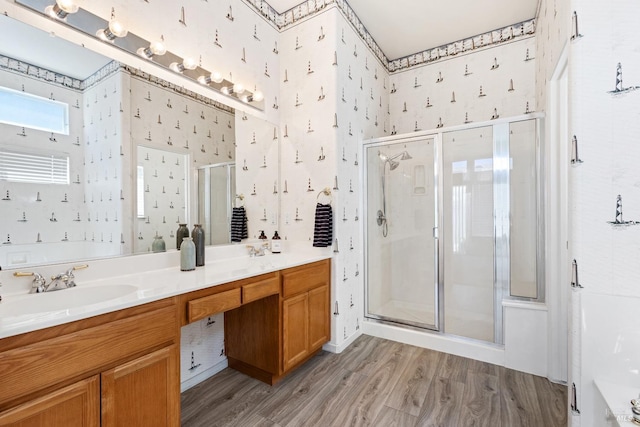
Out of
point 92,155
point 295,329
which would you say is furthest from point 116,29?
point 295,329

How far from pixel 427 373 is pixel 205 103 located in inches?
103

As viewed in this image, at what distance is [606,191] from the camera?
124cm

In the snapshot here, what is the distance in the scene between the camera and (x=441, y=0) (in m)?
2.53

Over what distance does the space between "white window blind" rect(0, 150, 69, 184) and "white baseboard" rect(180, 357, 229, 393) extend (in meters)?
1.47

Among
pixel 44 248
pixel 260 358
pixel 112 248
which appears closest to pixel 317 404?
pixel 260 358

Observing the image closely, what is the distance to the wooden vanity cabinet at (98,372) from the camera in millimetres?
867

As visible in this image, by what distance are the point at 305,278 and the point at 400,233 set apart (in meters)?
1.35

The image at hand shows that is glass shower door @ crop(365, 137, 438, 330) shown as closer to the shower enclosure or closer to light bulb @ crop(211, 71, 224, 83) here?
the shower enclosure

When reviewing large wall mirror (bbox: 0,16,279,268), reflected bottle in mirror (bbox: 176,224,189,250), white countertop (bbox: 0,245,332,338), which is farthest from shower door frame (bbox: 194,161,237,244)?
white countertop (bbox: 0,245,332,338)

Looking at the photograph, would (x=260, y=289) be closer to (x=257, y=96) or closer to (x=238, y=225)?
(x=238, y=225)

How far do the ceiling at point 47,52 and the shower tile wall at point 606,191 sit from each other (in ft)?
7.79

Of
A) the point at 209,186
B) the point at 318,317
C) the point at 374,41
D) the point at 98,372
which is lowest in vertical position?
the point at 318,317

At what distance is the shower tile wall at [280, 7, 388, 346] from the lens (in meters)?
2.46

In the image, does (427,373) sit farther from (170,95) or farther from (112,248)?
(170,95)
